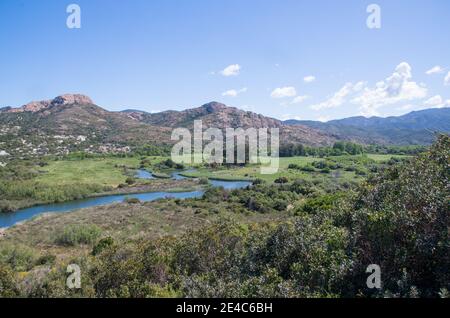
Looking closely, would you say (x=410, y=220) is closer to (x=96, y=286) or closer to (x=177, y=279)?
(x=177, y=279)

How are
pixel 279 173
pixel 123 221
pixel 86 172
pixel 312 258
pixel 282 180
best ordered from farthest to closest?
pixel 279 173, pixel 86 172, pixel 282 180, pixel 123 221, pixel 312 258

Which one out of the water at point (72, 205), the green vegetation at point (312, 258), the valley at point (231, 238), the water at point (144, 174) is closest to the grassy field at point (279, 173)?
the water at point (72, 205)

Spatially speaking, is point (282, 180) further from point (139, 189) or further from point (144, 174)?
point (144, 174)

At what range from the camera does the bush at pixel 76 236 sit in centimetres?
3756

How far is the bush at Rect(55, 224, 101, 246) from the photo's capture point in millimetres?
37562

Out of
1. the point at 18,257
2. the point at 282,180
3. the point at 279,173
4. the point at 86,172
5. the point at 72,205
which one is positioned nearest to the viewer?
the point at 18,257

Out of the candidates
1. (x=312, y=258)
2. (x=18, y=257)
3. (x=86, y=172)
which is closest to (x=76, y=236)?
(x=18, y=257)

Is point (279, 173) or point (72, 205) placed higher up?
point (279, 173)

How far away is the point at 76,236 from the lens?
37844 millimetres

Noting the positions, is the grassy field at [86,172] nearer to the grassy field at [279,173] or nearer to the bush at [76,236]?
the grassy field at [279,173]

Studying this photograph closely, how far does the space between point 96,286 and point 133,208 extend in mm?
46859

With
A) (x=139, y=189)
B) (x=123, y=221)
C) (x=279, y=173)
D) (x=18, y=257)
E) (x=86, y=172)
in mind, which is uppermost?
(x=86, y=172)

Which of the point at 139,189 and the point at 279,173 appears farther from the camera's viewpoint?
the point at 279,173

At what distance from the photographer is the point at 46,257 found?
27.9 m
